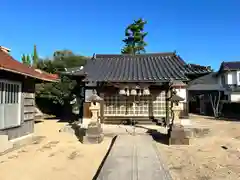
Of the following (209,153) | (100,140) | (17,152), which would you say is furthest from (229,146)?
(17,152)

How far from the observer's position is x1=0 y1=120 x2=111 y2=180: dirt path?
5.75 m

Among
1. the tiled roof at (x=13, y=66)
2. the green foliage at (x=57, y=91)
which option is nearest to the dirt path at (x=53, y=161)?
the tiled roof at (x=13, y=66)

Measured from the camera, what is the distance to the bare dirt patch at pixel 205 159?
5711 millimetres

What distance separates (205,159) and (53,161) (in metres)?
4.36

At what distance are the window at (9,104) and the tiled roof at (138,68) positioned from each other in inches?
167

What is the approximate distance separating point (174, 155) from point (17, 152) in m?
4.98


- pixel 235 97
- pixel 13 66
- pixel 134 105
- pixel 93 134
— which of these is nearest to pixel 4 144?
pixel 13 66

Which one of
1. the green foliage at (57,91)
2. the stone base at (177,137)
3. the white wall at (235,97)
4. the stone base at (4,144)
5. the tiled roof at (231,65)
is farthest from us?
the tiled roof at (231,65)

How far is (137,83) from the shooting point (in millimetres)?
12469

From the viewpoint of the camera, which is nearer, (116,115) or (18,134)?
(18,134)

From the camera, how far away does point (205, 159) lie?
23.7 ft

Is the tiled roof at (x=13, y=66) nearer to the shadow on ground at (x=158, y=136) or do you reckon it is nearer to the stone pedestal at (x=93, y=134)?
the stone pedestal at (x=93, y=134)

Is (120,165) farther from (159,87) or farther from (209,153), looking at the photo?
(159,87)

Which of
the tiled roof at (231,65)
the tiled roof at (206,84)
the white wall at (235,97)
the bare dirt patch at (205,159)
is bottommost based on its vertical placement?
the bare dirt patch at (205,159)
